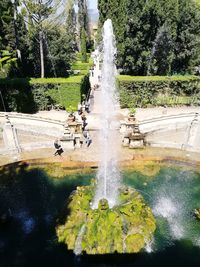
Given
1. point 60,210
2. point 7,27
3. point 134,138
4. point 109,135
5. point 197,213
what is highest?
point 7,27

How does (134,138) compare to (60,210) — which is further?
(134,138)

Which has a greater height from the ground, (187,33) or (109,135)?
(187,33)

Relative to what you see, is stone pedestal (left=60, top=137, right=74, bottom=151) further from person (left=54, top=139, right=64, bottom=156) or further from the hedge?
the hedge

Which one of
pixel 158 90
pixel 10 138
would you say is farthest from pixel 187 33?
pixel 10 138

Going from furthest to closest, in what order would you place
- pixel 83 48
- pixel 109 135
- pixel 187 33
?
pixel 83 48 < pixel 187 33 < pixel 109 135

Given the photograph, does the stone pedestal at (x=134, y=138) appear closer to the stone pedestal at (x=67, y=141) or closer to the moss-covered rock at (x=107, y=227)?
the stone pedestal at (x=67, y=141)

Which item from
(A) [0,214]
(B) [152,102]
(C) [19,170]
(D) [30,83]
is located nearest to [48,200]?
(A) [0,214]

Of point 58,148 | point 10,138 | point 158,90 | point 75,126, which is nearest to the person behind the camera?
point 58,148

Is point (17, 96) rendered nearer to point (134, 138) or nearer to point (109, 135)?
point (109, 135)
